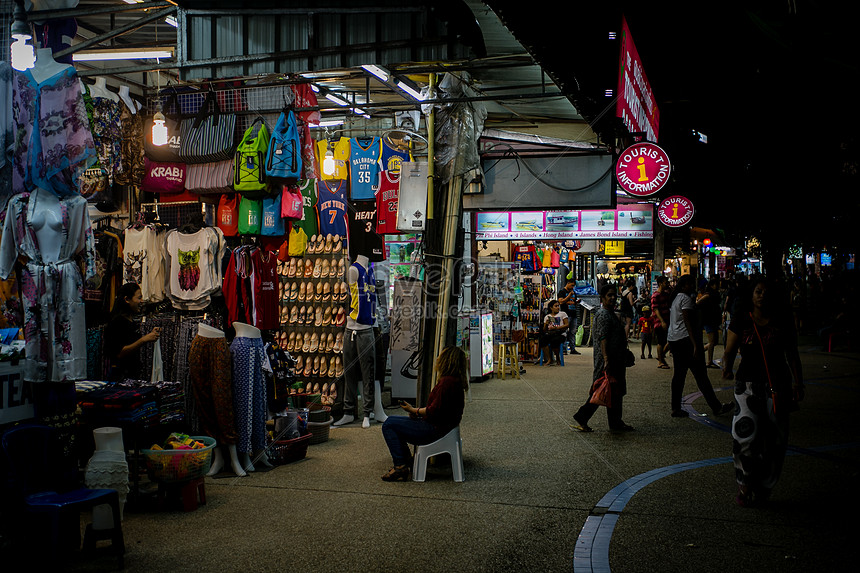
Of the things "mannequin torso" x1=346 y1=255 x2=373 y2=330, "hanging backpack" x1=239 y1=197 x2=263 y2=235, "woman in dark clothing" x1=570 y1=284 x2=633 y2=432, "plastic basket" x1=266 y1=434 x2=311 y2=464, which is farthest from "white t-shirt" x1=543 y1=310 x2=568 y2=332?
"plastic basket" x1=266 y1=434 x2=311 y2=464

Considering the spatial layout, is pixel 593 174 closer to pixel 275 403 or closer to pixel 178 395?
pixel 275 403

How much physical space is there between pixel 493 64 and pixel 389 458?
4761mm

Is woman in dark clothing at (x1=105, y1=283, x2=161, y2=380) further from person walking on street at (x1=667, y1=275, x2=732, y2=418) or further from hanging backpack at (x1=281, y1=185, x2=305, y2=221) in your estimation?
person walking on street at (x1=667, y1=275, x2=732, y2=418)

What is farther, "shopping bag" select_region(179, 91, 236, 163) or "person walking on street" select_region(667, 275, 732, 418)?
"person walking on street" select_region(667, 275, 732, 418)

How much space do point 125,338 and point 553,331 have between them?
12123 mm

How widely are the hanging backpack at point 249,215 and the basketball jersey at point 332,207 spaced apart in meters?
2.37

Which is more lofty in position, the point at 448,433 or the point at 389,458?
the point at 448,433

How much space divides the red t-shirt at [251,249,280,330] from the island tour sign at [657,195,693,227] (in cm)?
1339

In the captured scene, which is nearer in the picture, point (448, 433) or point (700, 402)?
point (448, 433)

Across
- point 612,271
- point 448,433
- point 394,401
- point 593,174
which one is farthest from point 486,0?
point 612,271

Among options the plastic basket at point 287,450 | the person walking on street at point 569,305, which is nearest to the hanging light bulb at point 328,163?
the plastic basket at point 287,450

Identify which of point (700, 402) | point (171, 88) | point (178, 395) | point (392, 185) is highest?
point (171, 88)

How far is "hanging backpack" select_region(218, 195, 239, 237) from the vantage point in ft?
29.1

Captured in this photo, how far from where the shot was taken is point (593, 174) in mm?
13523
